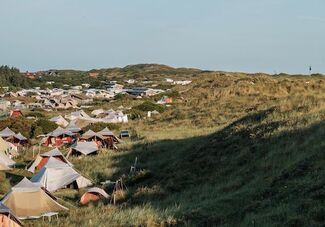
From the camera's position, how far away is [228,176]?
20.6 meters

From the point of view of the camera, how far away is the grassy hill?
1381 centimetres

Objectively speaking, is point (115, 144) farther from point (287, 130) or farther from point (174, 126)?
point (287, 130)

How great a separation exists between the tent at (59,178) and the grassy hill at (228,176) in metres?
0.81

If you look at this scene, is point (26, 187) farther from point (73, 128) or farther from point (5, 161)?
point (73, 128)

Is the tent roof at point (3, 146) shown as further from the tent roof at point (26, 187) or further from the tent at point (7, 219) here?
the tent at point (7, 219)

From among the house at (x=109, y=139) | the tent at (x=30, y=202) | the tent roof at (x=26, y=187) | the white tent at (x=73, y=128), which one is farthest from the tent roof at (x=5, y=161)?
the white tent at (x=73, y=128)

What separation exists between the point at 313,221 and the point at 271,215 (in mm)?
1234

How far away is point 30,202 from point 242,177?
28.4 feet

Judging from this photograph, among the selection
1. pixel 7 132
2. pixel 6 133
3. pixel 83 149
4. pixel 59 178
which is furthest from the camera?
pixel 7 132

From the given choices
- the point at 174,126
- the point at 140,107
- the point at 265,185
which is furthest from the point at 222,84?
the point at 265,185

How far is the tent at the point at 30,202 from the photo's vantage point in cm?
2092

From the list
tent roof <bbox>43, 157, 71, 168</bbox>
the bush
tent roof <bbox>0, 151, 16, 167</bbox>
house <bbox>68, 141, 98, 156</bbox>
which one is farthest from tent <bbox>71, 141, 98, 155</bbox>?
the bush

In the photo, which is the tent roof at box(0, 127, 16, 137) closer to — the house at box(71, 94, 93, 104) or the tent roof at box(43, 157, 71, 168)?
the tent roof at box(43, 157, 71, 168)

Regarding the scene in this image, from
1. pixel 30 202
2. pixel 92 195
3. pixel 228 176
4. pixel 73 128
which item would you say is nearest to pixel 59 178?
pixel 92 195
